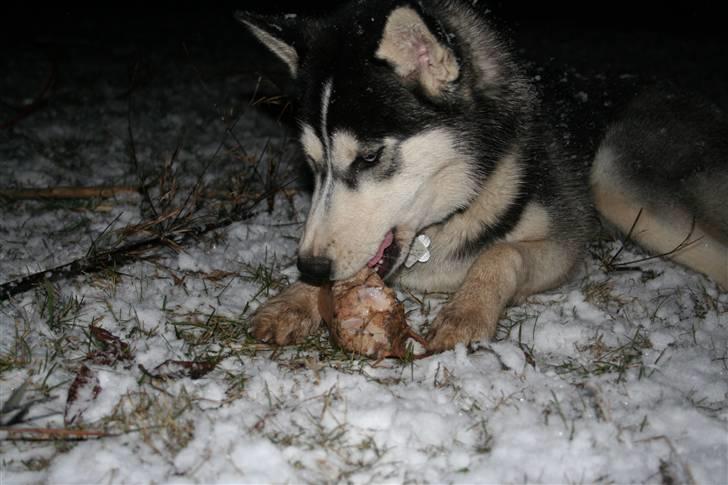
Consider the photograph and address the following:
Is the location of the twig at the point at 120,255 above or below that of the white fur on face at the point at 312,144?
below

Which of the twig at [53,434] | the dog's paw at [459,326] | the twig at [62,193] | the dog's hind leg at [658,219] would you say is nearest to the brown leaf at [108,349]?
the twig at [53,434]

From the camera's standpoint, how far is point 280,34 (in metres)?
2.90

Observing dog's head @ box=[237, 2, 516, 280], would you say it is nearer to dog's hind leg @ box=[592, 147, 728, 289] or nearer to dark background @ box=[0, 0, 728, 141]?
dog's hind leg @ box=[592, 147, 728, 289]

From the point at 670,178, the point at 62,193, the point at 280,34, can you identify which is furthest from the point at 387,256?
the point at 62,193

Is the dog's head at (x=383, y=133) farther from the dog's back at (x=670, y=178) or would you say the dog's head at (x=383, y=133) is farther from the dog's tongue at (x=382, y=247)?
the dog's back at (x=670, y=178)

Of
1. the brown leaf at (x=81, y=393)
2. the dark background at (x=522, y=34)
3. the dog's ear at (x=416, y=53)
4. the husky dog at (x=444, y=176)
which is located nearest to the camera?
the brown leaf at (x=81, y=393)

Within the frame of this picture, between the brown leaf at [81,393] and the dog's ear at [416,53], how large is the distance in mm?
1583

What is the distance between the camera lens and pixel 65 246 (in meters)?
3.34

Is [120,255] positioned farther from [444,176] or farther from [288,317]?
[444,176]

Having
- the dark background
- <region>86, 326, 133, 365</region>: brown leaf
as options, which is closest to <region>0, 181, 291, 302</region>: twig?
<region>86, 326, 133, 365</region>: brown leaf

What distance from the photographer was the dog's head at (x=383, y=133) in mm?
2486

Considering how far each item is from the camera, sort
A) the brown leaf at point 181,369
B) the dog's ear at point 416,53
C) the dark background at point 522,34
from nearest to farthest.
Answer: the brown leaf at point 181,369, the dog's ear at point 416,53, the dark background at point 522,34

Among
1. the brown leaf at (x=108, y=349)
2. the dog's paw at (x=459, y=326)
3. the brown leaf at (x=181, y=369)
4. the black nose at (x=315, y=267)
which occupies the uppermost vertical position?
the black nose at (x=315, y=267)

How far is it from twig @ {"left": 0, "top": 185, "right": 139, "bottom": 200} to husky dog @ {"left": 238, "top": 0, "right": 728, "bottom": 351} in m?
1.55
